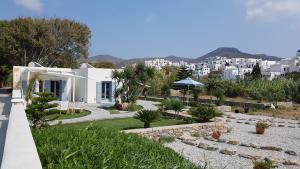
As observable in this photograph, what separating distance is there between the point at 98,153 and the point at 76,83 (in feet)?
83.3

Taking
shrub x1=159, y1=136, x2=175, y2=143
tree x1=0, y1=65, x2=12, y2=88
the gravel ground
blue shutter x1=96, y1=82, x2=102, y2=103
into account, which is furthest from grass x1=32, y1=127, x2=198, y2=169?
tree x1=0, y1=65, x2=12, y2=88

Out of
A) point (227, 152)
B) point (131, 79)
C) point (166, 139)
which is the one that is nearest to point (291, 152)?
point (227, 152)

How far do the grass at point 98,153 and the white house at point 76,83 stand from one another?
2178cm

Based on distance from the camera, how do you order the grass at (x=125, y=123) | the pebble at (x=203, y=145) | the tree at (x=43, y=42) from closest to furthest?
1. the pebble at (x=203, y=145)
2. the grass at (x=125, y=123)
3. the tree at (x=43, y=42)

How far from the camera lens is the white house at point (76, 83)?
26.8 metres

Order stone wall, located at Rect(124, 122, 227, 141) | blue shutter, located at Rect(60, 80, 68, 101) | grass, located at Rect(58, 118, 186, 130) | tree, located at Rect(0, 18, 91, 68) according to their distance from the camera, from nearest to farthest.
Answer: stone wall, located at Rect(124, 122, 227, 141), grass, located at Rect(58, 118, 186, 130), blue shutter, located at Rect(60, 80, 68, 101), tree, located at Rect(0, 18, 91, 68)

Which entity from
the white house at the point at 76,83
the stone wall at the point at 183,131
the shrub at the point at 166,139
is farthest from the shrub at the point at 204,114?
the white house at the point at 76,83

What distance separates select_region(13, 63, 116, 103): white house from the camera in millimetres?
26781

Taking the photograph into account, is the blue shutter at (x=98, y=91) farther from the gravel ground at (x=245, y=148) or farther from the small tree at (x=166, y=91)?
the gravel ground at (x=245, y=148)

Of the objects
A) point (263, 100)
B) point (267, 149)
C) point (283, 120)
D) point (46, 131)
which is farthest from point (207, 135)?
point (263, 100)

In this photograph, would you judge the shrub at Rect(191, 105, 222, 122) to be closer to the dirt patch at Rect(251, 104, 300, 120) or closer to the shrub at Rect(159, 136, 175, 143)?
the shrub at Rect(159, 136, 175, 143)

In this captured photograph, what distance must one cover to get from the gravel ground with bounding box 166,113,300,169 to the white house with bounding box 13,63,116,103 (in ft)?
39.8

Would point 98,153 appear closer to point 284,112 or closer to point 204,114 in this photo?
point 204,114

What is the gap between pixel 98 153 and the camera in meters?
3.82
